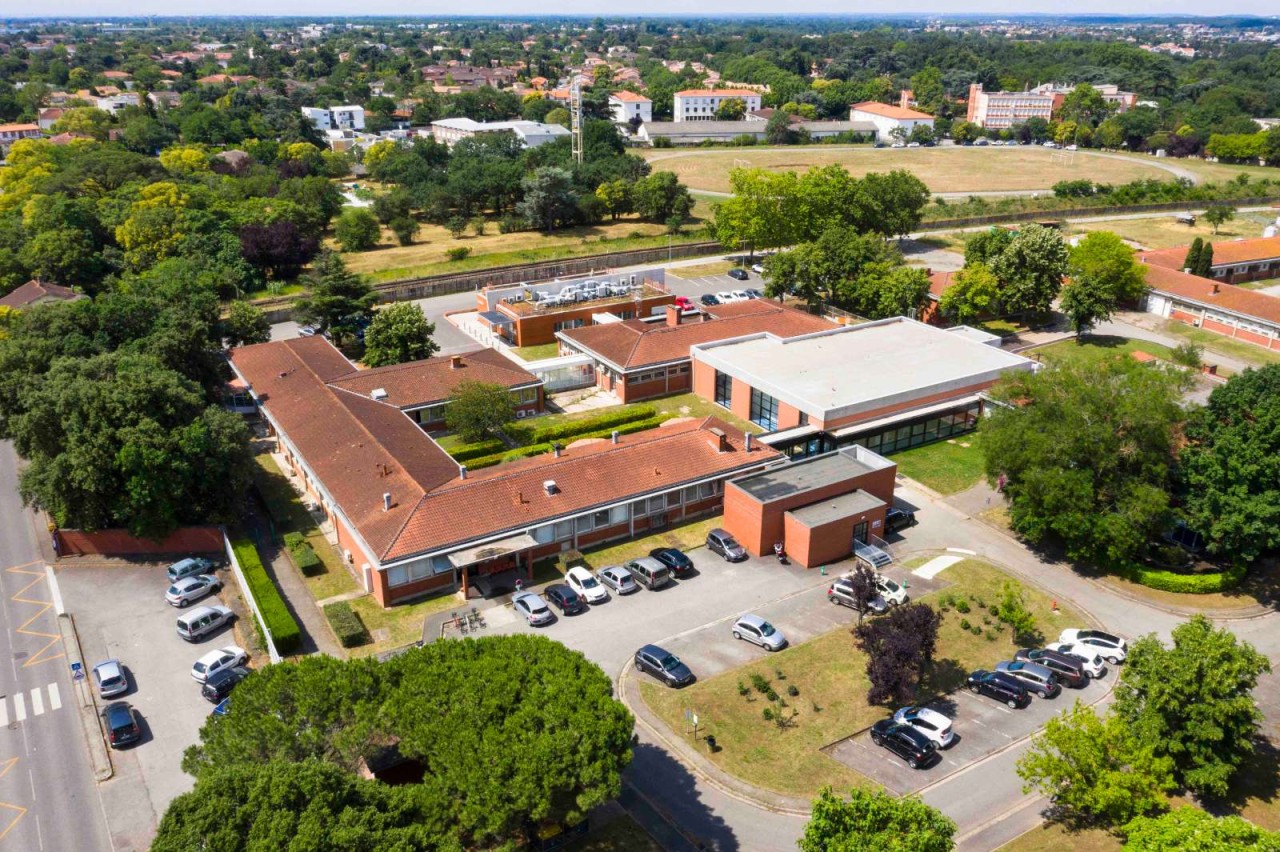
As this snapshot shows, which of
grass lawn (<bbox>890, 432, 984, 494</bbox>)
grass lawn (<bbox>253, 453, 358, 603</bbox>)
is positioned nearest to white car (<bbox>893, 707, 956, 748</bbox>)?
grass lawn (<bbox>890, 432, 984, 494</bbox>)

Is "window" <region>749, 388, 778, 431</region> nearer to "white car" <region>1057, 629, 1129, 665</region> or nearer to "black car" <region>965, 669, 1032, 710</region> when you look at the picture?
"white car" <region>1057, 629, 1129, 665</region>

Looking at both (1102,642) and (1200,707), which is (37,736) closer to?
(1200,707)

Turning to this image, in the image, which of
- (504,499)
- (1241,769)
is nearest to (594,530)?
(504,499)

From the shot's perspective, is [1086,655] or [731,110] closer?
[1086,655]

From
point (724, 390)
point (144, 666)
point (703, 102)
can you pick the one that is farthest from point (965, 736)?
point (703, 102)

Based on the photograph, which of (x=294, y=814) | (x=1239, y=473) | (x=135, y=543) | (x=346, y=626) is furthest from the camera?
(x=135, y=543)

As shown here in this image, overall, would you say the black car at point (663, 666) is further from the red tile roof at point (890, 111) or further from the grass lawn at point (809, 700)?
the red tile roof at point (890, 111)
